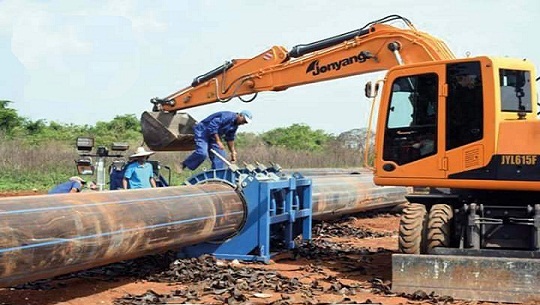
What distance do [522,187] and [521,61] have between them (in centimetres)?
151

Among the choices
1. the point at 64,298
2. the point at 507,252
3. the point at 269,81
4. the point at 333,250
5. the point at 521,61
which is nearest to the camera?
the point at 64,298

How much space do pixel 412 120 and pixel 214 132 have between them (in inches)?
157

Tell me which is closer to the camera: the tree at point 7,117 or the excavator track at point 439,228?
the excavator track at point 439,228

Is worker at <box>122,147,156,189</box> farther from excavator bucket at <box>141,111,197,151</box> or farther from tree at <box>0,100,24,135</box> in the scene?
tree at <box>0,100,24,135</box>

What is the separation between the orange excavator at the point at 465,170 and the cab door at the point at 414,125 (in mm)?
11

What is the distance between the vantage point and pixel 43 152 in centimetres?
2534

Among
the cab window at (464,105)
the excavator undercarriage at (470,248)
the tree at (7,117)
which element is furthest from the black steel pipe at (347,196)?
the tree at (7,117)

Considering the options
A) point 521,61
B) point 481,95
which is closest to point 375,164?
point 481,95

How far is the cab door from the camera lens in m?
8.28

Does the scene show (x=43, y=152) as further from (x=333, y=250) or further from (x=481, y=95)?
(x=481, y=95)

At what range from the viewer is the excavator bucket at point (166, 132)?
13056mm

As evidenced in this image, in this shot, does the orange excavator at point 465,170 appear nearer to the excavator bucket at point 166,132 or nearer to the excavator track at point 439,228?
the excavator track at point 439,228

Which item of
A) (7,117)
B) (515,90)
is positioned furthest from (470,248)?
(7,117)

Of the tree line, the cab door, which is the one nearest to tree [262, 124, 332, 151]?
the tree line
